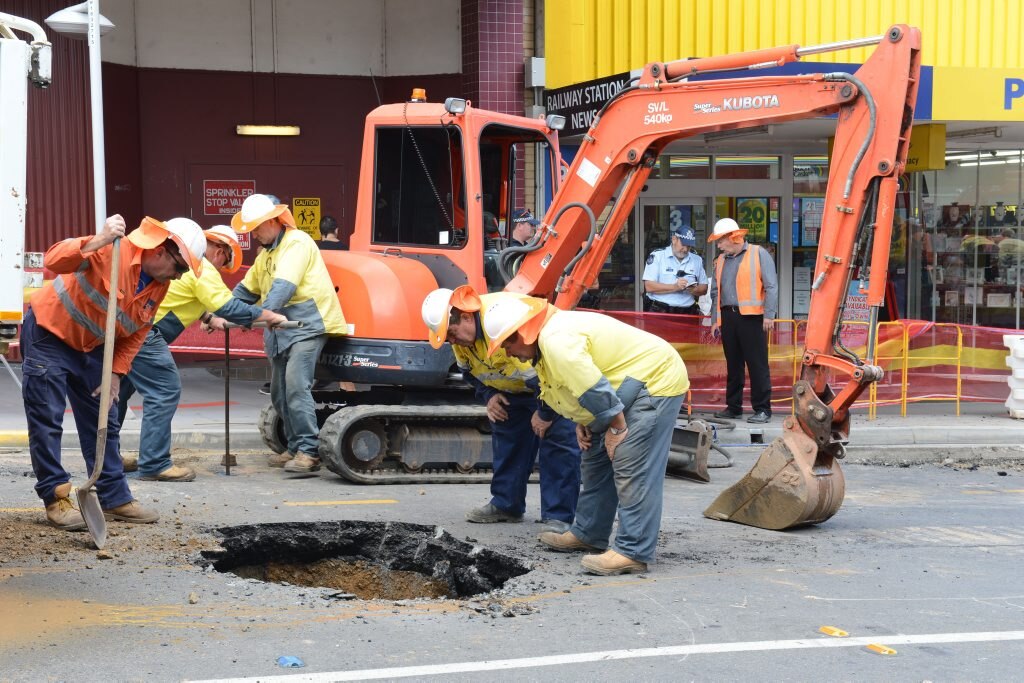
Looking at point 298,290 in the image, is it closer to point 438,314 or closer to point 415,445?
point 415,445

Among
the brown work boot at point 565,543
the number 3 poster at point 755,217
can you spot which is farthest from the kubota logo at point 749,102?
the number 3 poster at point 755,217

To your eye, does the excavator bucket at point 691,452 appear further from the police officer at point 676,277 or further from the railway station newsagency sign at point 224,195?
the railway station newsagency sign at point 224,195

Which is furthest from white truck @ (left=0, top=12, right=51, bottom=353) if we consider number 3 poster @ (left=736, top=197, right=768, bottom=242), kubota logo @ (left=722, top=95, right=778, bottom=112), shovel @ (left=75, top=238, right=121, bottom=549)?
number 3 poster @ (left=736, top=197, right=768, bottom=242)

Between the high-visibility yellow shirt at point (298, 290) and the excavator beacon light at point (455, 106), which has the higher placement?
the excavator beacon light at point (455, 106)

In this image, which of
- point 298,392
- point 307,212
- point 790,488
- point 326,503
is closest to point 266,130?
point 307,212

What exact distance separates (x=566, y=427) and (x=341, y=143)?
411 inches

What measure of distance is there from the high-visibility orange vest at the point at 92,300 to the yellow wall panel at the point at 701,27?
9410 millimetres

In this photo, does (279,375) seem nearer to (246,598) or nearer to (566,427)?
(566,427)

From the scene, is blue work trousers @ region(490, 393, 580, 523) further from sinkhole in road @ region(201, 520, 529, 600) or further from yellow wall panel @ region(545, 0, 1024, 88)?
yellow wall panel @ region(545, 0, 1024, 88)

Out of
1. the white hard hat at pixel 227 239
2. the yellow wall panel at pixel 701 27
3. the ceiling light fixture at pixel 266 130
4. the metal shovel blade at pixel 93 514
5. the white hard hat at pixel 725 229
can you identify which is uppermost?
the yellow wall panel at pixel 701 27

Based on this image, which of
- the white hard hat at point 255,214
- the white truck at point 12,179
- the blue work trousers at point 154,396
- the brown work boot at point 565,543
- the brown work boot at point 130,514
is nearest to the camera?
the white truck at point 12,179

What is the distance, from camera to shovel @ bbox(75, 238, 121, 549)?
6.52 m

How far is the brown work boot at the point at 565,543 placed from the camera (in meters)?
6.99

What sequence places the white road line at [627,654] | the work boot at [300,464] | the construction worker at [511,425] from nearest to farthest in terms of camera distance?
the white road line at [627,654] → the construction worker at [511,425] → the work boot at [300,464]
